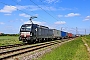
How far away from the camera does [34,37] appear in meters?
36.7

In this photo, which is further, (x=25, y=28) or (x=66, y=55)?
(x=25, y=28)

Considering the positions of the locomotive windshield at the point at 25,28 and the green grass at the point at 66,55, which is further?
the locomotive windshield at the point at 25,28

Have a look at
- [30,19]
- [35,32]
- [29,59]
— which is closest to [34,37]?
[35,32]

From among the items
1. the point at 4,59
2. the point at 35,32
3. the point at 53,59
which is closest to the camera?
the point at 53,59

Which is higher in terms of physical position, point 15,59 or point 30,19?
point 30,19

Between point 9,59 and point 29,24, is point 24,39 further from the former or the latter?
point 9,59

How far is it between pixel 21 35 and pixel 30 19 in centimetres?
540

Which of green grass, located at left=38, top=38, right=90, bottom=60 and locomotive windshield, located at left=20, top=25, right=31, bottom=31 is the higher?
locomotive windshield, located at left=20, top=25, right=31, bottom=31

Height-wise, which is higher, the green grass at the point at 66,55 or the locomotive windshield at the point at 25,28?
the locomotive windshield at the point at 25,28

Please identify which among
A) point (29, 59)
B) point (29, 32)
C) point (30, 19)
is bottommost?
point (29, 59)

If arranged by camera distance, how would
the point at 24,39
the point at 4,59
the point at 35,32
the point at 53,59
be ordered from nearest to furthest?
the point at 53,59, the point at 4,59, the point at 24,39, the point at 35,32

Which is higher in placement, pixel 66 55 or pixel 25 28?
pixel 25 28

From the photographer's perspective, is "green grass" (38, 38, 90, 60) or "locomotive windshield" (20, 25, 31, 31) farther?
"locomotive windshield" (20, 25, 31, 31)

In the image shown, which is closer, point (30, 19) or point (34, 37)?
point (34, 37)
